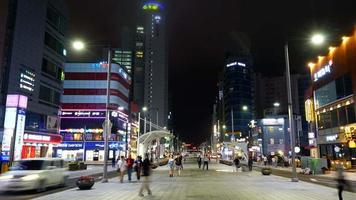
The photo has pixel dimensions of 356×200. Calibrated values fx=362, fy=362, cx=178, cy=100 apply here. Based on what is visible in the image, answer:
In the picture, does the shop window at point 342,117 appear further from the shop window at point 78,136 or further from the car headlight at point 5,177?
the shop window at point 78,136

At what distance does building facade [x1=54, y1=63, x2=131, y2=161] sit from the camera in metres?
85.8

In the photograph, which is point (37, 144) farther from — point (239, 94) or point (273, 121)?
point (239, 94)

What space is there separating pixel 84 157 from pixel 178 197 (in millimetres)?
72239

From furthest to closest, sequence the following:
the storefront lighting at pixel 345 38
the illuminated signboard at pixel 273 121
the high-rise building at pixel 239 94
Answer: the high-rise building at pixel 239 94, the illuminated signboard at pixel 273 121, the storefront lighting at pixel 345 38

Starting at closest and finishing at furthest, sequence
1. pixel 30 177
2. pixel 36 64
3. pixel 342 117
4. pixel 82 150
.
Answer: pixel 30 177, pixel 342 117, pixel 36 64, pixel 82 150

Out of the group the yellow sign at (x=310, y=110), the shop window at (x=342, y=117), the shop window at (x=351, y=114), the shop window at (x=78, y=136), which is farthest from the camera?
the shop window at (x=78, y=136)

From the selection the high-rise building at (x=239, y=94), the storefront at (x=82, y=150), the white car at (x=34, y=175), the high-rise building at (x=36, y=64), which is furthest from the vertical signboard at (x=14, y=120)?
the high-rise building at (x=239, y=94)

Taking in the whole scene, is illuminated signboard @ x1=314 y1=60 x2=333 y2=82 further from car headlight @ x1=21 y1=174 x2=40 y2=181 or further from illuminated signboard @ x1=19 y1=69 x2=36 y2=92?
illuminated signboard @ x1=19 y1=69 x2=36 y2=92

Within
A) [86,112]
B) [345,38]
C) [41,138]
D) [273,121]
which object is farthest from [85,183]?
[273,121]

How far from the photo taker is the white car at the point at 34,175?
60.2 feet

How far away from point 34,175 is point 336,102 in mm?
38471

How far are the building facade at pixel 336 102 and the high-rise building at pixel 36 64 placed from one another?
135 feet

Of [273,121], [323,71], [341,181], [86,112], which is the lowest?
[341,181]

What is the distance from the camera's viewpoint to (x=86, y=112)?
288 ft
